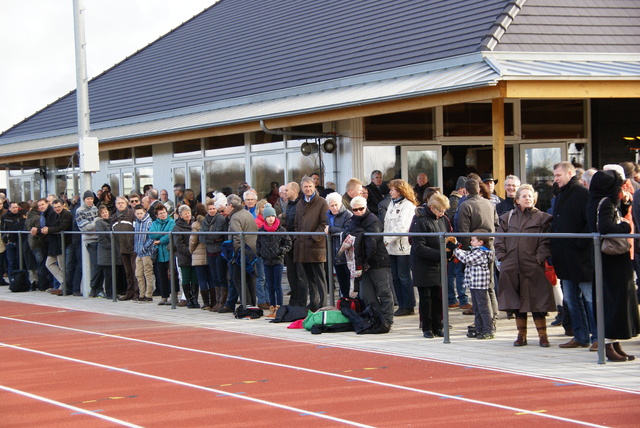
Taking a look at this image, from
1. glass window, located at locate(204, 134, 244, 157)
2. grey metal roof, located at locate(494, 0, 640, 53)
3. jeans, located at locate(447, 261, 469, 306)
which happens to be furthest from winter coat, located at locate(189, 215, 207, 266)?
glass window, located at locate(204, 134, 244, 157)

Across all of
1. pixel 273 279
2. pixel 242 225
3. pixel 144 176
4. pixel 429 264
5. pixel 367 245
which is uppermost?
pixel 144 176

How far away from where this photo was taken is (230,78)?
23.9m

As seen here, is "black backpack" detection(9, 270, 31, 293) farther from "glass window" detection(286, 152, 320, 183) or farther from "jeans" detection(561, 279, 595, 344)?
"jeans" detection(561, 279, 595, 344)

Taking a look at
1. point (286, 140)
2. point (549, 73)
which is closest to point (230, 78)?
point (286, 140)

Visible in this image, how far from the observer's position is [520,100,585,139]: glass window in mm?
18297

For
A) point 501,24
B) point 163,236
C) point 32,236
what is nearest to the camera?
point 163,236

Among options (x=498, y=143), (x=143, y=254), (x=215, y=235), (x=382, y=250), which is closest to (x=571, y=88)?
(x=498, y=143)

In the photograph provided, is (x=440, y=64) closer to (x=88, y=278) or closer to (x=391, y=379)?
(x=88, y=278)

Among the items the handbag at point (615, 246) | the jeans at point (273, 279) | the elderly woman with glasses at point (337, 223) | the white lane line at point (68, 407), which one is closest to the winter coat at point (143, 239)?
the jeans at point (273, 279)

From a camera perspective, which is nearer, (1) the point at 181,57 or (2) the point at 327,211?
(2) the point at 327,211

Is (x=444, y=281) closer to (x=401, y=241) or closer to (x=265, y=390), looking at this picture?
(x=401, y=241)

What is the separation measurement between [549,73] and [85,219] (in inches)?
355

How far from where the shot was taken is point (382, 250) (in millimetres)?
11547

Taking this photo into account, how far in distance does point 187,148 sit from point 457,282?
39.4 feet
